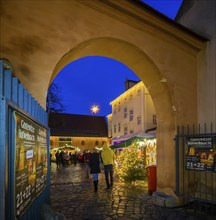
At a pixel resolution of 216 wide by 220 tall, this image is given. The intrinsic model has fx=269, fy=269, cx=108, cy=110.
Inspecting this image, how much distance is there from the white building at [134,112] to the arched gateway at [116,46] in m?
13.6

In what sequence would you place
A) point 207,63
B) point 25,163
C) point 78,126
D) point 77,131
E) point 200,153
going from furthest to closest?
point 78,126 → point 77,131 → point 207,63 → point 200,153 → point 25,163

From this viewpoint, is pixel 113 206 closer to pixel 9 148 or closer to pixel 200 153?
pixel 200 153

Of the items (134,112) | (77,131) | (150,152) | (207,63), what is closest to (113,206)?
(207,63)

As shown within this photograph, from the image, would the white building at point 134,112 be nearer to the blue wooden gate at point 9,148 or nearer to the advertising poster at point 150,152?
the advertising poster at point 150,152

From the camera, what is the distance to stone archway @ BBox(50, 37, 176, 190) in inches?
320

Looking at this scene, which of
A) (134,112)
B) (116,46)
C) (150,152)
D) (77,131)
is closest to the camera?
(116,46)

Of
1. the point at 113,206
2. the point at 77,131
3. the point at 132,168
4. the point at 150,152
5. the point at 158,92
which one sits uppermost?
the point at 158,92

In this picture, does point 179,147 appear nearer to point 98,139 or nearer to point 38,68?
point 38,68

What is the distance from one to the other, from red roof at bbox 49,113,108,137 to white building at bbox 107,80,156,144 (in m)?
11.6

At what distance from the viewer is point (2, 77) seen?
2826 mm

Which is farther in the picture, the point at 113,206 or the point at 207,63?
the point at 207,63

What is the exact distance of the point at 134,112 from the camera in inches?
1128

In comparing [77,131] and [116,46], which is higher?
[116,46]

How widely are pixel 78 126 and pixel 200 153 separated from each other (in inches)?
1680
